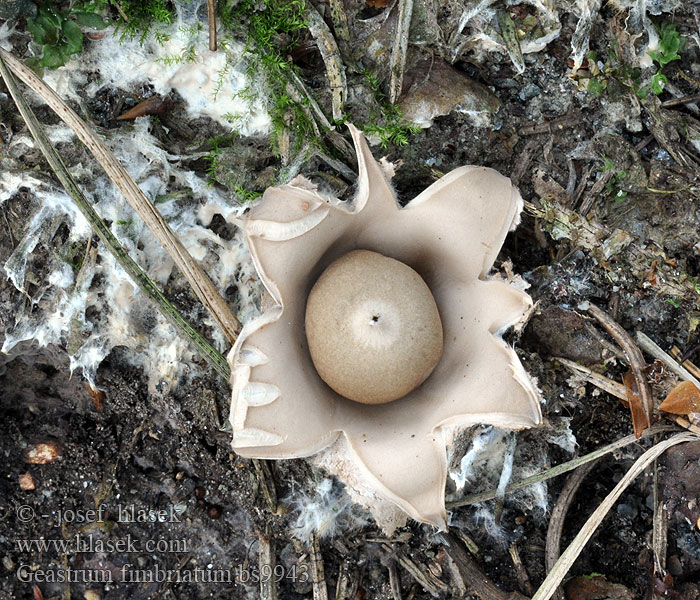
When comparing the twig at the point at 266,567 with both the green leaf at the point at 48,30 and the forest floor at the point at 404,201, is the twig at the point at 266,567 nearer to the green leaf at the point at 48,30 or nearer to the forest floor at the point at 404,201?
the forest floor at the point at 404,201

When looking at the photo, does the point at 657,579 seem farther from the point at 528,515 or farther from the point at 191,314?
the point at 191,314

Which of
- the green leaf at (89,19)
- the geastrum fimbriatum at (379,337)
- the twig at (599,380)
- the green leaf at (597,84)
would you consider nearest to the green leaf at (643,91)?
the green leaf at (597,84)

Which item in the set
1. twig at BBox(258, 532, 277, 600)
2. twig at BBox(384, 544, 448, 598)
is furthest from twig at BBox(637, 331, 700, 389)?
twig at BBox(258, 532, 277, 600)

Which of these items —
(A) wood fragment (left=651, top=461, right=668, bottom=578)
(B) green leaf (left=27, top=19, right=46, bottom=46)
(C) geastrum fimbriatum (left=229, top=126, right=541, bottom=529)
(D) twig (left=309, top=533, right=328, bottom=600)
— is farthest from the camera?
(D) twig (left=309, top=533, right=328, bottom=600)

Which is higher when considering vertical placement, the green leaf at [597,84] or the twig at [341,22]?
the twig at [341,22]

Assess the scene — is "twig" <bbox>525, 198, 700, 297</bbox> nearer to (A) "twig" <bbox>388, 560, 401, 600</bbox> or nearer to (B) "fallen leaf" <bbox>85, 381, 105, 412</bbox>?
(A) "twig" <bbox>388, 560, 401, 600</bbox>

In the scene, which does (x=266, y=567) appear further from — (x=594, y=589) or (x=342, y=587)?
(x=594, y=589)
